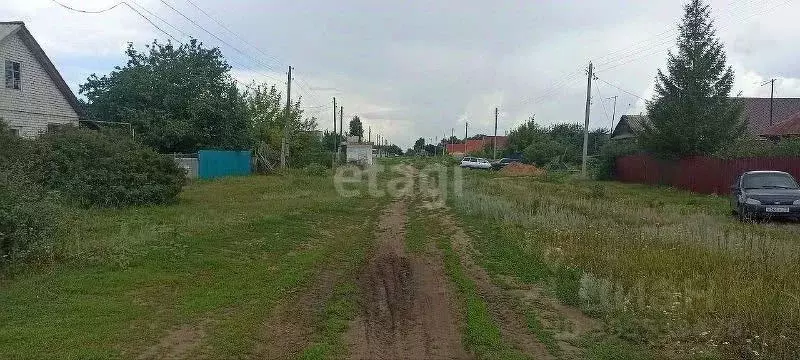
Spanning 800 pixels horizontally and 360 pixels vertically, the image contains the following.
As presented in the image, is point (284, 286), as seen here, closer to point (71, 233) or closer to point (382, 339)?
point (382, 339)

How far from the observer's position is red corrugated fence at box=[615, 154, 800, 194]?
22828mm

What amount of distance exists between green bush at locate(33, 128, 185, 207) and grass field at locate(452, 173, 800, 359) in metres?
8.85

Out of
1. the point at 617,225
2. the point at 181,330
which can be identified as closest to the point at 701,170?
the point at 617,225

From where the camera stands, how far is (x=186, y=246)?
1009 centimetres

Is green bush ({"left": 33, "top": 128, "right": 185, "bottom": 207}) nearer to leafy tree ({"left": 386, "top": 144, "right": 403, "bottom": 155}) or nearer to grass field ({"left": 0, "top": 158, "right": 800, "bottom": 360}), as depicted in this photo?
grass field ({"left": 0, "top": 158, "right": 800, "bottom": 360})

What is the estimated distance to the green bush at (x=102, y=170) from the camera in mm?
15266

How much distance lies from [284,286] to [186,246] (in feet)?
9.75

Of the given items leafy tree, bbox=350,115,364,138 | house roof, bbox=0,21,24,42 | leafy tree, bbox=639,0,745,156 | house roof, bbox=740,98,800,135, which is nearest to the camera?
house roof, bbox=0,21,24,42

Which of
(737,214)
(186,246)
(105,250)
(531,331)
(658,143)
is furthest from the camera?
(658,143)

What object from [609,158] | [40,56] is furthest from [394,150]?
[40,56]

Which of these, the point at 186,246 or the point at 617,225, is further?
the point at 617,225

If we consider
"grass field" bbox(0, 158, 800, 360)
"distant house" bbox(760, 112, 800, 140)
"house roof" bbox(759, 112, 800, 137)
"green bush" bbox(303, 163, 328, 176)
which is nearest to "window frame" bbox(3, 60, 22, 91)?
"grass field" bbox(0, 158, 800, 360)

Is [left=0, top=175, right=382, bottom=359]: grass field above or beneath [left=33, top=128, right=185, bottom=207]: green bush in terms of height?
beneath

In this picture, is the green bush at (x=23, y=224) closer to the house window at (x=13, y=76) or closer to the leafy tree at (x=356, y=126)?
the house window at (x=13, y=76)
